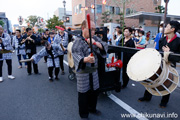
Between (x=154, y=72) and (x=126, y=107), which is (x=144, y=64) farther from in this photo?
(x=126, y=107)

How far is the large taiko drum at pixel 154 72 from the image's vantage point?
1726 mm

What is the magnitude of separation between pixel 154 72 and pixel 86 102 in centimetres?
124

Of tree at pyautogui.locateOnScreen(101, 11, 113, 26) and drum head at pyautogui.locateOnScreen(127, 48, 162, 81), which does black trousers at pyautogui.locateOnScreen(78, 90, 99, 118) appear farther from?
tree at pyautogui.locateOnScreen(101, 11, 113, 26)

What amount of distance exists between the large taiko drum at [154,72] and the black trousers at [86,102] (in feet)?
2.70

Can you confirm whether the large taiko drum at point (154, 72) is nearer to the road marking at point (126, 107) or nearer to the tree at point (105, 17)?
the road marking at point (126, 107)

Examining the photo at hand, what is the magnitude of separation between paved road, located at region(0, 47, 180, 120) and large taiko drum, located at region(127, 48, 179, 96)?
3.07 ft

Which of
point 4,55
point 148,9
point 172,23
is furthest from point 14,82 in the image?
point 148,9

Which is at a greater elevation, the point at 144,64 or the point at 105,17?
the point at 105,17

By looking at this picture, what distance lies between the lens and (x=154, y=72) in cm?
167

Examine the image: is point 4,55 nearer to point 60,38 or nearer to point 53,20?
point 60,38

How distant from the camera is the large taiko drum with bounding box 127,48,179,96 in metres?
1.73

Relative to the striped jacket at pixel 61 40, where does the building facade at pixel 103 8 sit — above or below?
above

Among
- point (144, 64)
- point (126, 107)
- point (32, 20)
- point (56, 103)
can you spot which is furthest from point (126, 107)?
point (32, 20)

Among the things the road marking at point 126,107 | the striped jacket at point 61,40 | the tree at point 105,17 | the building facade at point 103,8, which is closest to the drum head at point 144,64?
the road marking at point 126,107
